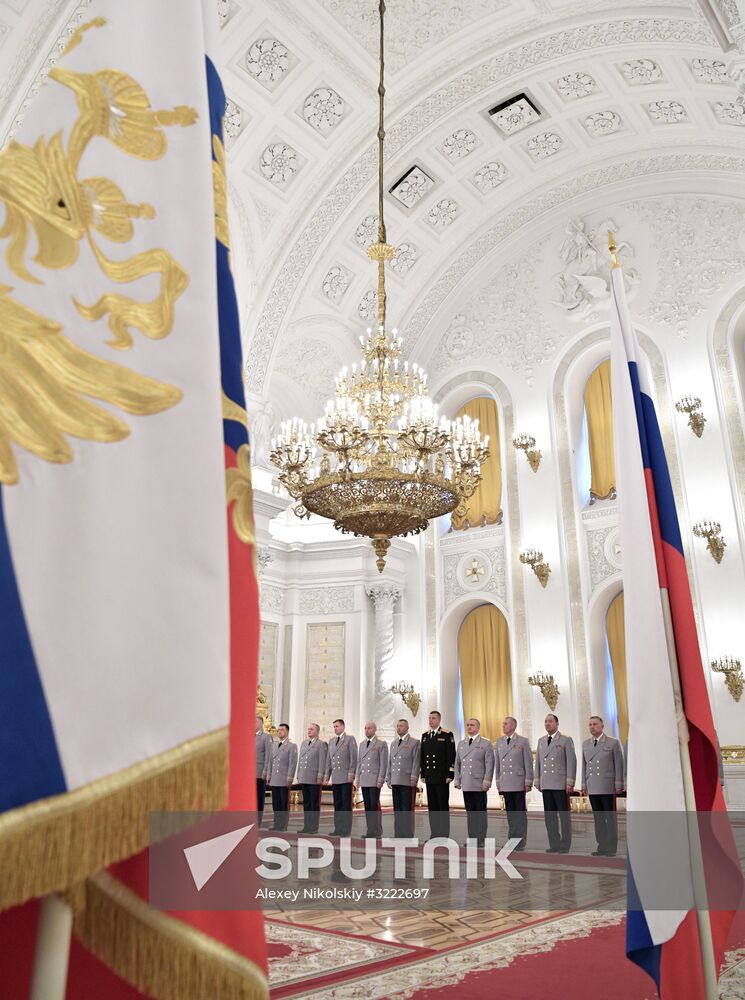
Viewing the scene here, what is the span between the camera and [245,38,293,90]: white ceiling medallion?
936 cm

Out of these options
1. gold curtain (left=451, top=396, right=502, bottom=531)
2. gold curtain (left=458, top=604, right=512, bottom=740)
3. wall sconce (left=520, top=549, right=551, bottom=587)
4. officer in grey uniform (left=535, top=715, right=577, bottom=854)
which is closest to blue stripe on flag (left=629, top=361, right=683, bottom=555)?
officer in grey uniform (left=535, top=715, right=577, bottom=854)

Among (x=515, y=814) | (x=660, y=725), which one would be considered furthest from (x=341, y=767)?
(x=660, y=725)

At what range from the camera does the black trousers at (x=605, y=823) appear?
6789 millimetres

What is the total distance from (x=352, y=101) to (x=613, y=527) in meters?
7.05

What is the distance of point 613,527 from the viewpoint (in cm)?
1113

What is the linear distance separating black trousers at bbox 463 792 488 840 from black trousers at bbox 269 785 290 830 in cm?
207

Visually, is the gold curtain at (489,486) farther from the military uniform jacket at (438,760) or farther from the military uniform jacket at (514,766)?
the military uniform jacket at (514,766)

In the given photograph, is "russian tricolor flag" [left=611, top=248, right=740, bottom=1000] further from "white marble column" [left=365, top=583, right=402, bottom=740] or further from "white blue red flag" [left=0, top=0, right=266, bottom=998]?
"white marble column" [left=365, top=583, right=402, bottom=740]

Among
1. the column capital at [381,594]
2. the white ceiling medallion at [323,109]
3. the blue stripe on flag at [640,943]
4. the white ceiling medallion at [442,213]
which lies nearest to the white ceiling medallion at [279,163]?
the white ceiling medallion at [323,109]

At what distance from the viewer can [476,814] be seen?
7633mm

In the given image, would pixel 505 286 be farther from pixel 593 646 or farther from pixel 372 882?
pixel 372 882

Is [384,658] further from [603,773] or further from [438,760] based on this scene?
[603,773]

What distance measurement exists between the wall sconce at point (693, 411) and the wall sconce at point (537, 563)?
2.85 meters

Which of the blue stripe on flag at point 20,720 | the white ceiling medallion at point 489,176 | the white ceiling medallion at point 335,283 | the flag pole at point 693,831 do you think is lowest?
the flag pole at point 693,831
